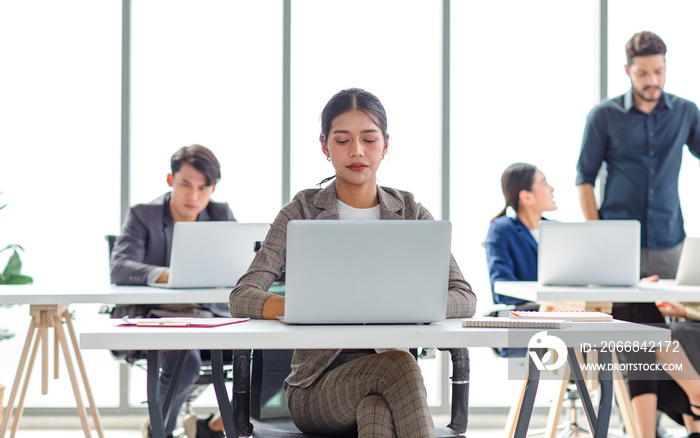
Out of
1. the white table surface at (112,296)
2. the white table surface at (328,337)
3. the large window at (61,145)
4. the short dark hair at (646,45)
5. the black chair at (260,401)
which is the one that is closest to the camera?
the white table surface at (328,337)

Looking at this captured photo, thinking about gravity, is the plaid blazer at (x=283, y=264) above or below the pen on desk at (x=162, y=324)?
above

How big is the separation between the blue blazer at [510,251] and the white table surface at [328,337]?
197 cm

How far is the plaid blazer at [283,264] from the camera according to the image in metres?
1.85

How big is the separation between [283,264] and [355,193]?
32cm

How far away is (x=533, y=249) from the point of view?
3.66m

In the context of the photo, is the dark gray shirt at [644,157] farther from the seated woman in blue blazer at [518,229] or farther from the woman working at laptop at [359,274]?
the woman working at laptop at [359,274]

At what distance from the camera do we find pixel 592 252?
2973mm

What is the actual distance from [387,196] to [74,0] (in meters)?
3.01

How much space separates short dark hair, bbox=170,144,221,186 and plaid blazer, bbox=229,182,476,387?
146cm

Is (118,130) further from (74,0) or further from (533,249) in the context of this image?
(533,249)

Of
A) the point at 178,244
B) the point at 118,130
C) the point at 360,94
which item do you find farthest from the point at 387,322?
the point at 118,130

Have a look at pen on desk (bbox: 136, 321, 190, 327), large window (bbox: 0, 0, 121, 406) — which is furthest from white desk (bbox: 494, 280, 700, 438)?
large window (bbox: 0, 0, 121, 406)

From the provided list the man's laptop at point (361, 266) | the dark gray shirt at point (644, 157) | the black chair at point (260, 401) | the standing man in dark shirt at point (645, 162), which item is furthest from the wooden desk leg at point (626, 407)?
the man's laptop at point (361, 266)

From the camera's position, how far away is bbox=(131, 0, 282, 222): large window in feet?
14.5
